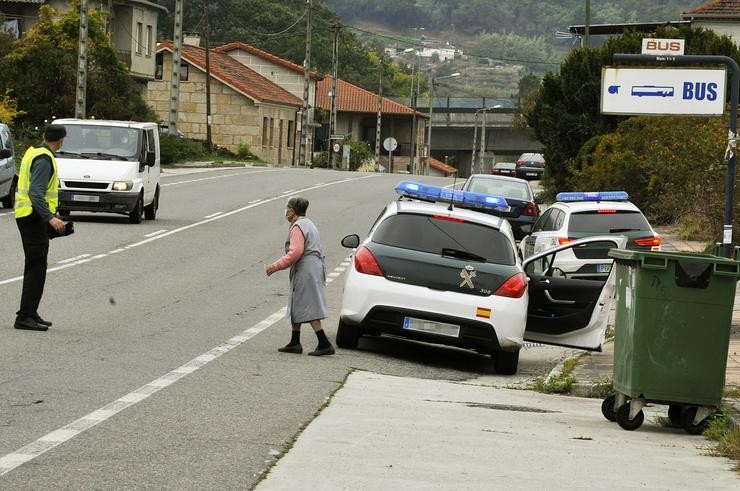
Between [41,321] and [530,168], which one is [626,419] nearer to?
[41,321]

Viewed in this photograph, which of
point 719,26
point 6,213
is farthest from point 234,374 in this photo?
point 719,26

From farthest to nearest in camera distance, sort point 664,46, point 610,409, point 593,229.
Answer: point 593,229 < point 664,46 < point 610,409

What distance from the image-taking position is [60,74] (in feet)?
178

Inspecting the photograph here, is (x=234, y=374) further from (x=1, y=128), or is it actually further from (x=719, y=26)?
(x=719, y=26)

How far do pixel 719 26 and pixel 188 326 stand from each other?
46.8m

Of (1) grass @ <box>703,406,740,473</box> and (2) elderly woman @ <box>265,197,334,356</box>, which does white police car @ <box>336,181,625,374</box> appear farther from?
(1) grass @ <box>703,406,740,473</box>

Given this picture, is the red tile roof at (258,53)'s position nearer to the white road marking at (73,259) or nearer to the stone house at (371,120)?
the stone house at (371,120)

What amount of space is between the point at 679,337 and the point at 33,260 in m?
6.12

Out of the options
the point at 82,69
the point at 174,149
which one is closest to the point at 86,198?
the point at 82,69

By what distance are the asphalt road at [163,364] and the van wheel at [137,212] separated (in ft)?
2.11

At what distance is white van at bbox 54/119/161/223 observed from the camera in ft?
87.4

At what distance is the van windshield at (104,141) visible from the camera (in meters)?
27.6

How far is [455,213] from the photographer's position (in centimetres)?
1427

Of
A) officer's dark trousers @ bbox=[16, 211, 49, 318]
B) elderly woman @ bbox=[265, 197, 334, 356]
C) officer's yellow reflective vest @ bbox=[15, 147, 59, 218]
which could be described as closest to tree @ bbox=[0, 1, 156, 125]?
officer's yellow reflective vest @ bbox=[15, 147, 59, 218]
